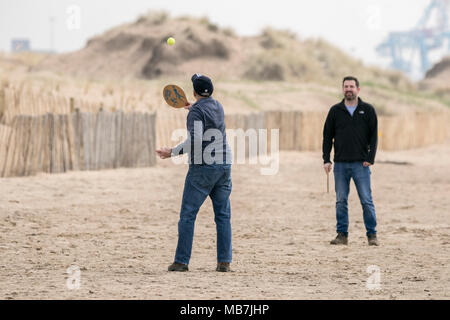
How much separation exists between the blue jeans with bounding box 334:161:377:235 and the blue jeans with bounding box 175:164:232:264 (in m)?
2.06

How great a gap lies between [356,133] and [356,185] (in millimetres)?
552

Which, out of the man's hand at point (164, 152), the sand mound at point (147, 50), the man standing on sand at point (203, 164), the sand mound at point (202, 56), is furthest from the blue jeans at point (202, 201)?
the sand mound at point (147, 50)

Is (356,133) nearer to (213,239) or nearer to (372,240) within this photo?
(372,240)

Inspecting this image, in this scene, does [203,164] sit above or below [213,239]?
above

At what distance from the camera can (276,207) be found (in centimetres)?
1242

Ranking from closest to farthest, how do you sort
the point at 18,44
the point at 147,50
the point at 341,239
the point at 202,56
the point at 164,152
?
the point at 164,152 → the point at 341,239 → the point at 18,44 → the point at 202,56 → the point at 147,50

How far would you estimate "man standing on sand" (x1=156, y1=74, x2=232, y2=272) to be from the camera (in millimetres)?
6848

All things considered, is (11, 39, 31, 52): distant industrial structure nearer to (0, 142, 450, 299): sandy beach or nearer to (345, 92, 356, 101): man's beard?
(0, 142, 450, 299): sandy beach

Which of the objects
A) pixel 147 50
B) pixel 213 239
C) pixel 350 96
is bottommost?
pixel 213 239

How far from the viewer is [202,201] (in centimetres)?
701

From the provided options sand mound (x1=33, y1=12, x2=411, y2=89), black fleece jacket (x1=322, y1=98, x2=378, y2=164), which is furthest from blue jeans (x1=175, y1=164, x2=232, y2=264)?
sand mound (x1=33, y1=12, x2=411, y2=89)

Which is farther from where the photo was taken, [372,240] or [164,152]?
[372,240]

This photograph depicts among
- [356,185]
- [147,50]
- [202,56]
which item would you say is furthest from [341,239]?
[147,50]

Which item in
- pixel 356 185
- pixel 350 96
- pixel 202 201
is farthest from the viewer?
pixel 356 185
